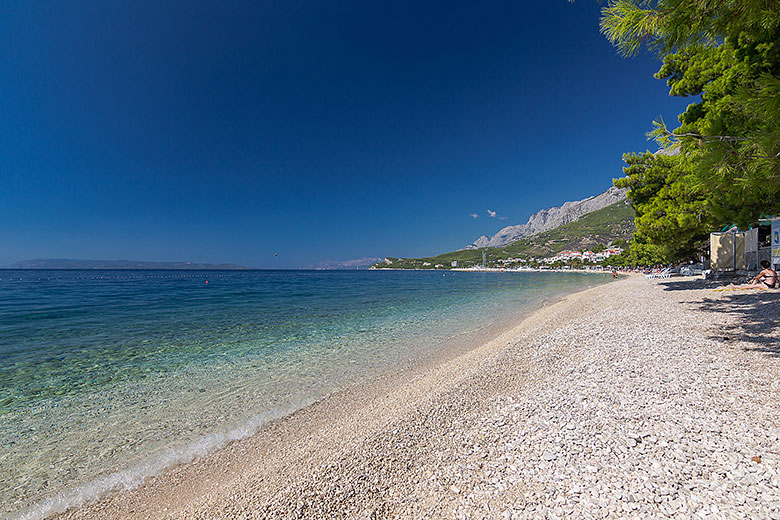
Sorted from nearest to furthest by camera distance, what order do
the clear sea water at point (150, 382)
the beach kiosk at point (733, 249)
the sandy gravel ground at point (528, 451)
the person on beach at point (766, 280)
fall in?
the sandy gravel ground at point (528, 451) → the clear sea water at point (150, 382) → the person on beach at point (766, 280) → the beach kiosk at point (733, 249)

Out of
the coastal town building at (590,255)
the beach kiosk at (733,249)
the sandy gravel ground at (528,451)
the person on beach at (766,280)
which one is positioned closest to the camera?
the sandy gravel ground at (528,451)

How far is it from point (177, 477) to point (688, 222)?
21.3 metres

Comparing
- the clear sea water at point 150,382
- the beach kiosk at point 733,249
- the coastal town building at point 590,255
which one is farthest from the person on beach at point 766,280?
the coastal town building at point 590,255

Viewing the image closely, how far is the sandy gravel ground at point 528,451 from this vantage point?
272 cm

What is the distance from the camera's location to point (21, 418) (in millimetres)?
→ 5789

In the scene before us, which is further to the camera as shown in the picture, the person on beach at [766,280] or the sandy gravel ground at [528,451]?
the person on beach at [766,280]

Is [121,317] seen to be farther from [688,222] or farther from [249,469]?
[688,222]

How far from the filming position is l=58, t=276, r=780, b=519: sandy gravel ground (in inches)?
107

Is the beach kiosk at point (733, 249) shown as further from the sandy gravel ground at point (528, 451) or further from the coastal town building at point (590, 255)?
Result: the coastal town building at point (590, 255)

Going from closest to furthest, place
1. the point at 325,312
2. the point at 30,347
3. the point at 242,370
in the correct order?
the point at 242,370
the point at 30,347
the point at 325,312

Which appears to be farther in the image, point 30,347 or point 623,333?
point 30,347

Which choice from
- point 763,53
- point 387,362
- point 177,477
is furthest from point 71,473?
point 763,53

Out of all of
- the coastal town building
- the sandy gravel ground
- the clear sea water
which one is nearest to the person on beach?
the clear sea water

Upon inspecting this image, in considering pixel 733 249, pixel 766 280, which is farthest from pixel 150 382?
pixel 733 249
